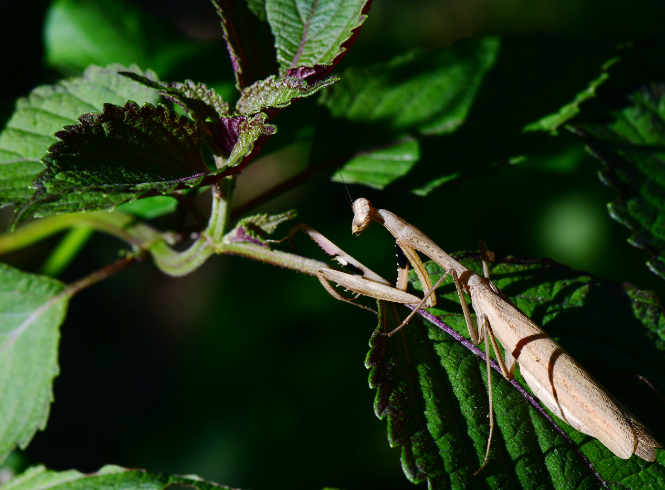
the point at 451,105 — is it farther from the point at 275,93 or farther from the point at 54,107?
the point at 54,107

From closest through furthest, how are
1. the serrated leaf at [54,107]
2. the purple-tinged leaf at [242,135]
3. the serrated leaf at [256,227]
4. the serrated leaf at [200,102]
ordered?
1. the purple-tinged leaf at [242,135]
2. the serrated leaf at [200,102]
3. the serrated leaf at [256,227]
4. the serrated leaf at [54,107]

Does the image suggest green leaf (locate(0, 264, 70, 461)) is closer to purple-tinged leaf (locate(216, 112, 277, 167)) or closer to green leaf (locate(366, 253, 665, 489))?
purple-tinged leaf (locate(216, 112, 277, 167))

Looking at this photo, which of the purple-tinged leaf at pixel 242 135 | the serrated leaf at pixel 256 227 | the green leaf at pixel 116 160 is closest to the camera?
the green leaf at pixel 116 160

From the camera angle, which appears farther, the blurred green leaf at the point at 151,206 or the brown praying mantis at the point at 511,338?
the blurred green leaf at the point at 151,206

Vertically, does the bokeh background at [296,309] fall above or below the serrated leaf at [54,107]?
below

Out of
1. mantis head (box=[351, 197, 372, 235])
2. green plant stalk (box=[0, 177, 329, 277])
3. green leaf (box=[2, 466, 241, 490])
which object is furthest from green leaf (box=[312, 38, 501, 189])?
green leaf (box=[2, 466, 241, 490])

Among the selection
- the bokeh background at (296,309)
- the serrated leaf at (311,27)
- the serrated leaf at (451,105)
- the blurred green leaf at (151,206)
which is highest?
the serrated leaf at (311,27)

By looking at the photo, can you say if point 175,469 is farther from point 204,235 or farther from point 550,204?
point 550,204

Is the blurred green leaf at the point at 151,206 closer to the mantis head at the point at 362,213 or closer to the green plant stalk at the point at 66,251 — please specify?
the green plant stalk at the point at 66,251

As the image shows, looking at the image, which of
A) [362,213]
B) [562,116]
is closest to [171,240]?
[362,213]

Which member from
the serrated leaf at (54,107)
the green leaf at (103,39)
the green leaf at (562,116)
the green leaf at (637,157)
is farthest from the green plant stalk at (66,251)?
the green leaf at (637,157)
